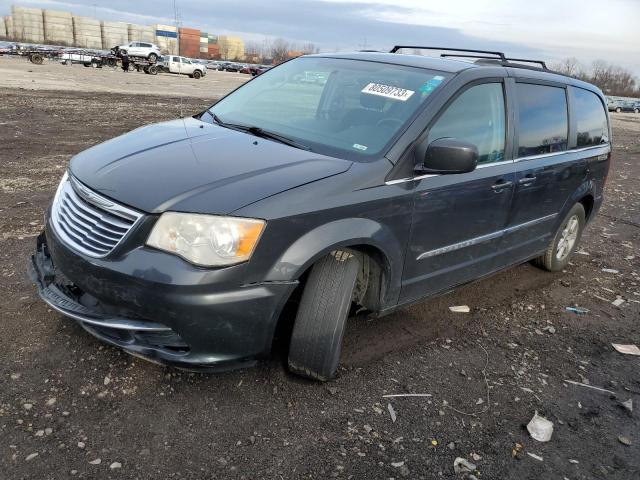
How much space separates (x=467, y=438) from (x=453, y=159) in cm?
150

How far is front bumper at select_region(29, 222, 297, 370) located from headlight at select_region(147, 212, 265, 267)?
54 millimetres

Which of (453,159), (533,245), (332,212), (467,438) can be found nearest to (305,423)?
(467,438)

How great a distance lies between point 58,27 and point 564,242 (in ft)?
382

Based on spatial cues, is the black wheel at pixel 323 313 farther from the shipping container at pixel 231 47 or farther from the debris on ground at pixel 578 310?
the shipping container at pixel 231 47

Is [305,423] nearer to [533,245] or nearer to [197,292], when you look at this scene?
[197,292]

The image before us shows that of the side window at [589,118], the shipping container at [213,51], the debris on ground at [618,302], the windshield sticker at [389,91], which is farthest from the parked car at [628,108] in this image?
the shipping container at [213,51]

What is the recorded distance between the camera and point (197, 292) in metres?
2.46

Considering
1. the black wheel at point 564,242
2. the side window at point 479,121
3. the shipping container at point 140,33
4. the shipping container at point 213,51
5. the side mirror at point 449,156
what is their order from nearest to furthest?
the side mirror at point 449,156
the side window at point 479,121
the black wheel at point 564,242
the shipping container at point 140,33
the shipping container at point 213,51

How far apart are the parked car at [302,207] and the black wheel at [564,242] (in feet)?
2.77

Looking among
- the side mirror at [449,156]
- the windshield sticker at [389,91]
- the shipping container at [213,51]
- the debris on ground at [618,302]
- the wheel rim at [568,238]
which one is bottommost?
the shipping container at [213,51]

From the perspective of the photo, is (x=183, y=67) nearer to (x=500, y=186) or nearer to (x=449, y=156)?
(x=500, y=186)

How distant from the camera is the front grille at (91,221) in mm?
2566

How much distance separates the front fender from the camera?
263cm

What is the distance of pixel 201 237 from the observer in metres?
2.48
